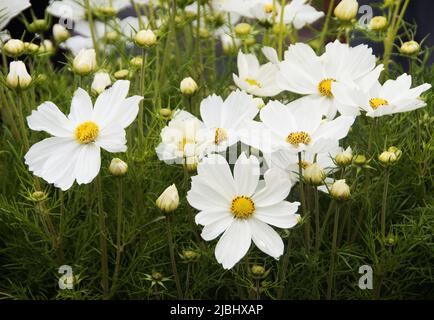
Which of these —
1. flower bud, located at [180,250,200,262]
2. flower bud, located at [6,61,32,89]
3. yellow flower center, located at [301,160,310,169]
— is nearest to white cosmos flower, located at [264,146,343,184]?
yellow flower center, located at [301,160,310,169]

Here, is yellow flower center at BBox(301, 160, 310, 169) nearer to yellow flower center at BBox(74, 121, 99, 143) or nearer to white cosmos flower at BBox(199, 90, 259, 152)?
white cosmos flower at BBox(199, 90, 259, 152)

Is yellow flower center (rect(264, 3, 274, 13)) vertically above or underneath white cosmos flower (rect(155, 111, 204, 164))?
above

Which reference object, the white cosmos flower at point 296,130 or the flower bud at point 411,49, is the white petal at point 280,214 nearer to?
the white cosmos flower at point 296,130

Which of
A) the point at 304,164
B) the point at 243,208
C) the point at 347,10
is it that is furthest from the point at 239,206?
the point at 347,10

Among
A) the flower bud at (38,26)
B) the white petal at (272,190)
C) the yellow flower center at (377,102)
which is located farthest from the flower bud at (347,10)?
the flower bud at (38,26)

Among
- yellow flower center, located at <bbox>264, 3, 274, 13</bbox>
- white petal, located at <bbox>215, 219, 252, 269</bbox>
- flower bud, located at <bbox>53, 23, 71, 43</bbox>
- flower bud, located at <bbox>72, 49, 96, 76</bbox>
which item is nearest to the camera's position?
white petal, located at <bbox>215, 219, 252, 269</bbox>

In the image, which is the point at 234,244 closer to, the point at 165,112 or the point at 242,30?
the point at 165,112
